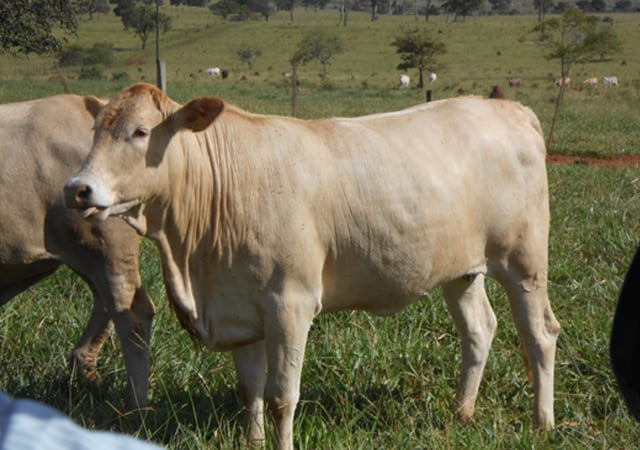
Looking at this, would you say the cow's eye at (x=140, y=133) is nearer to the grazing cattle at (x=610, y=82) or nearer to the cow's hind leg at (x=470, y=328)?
the cow's hind leg at (x=470, y=328)

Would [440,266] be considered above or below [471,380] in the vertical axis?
above

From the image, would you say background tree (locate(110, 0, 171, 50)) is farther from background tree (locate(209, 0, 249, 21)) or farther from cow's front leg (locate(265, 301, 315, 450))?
cow's front leg (locate(265, 301, 315, 450))

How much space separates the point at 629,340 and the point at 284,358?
230cm

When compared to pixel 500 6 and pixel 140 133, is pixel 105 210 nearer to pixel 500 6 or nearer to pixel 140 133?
pixel 140 133

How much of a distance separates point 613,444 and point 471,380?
918mm

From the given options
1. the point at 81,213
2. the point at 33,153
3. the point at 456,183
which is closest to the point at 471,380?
the point at 456,183

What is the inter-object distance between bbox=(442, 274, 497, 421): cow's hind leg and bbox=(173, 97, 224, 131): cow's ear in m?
1.82

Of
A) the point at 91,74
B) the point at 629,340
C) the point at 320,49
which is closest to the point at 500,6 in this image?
the point at 320,49

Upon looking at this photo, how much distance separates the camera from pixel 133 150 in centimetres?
382

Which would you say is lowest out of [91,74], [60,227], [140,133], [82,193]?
[91,74]

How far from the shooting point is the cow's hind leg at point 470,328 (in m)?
4.90

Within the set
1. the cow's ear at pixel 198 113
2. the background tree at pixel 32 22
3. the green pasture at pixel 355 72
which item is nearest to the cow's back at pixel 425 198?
the cow's ear at pixel 198 113

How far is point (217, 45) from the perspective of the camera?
Result: 272ft

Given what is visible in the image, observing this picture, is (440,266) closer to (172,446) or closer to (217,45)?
(172,446)
